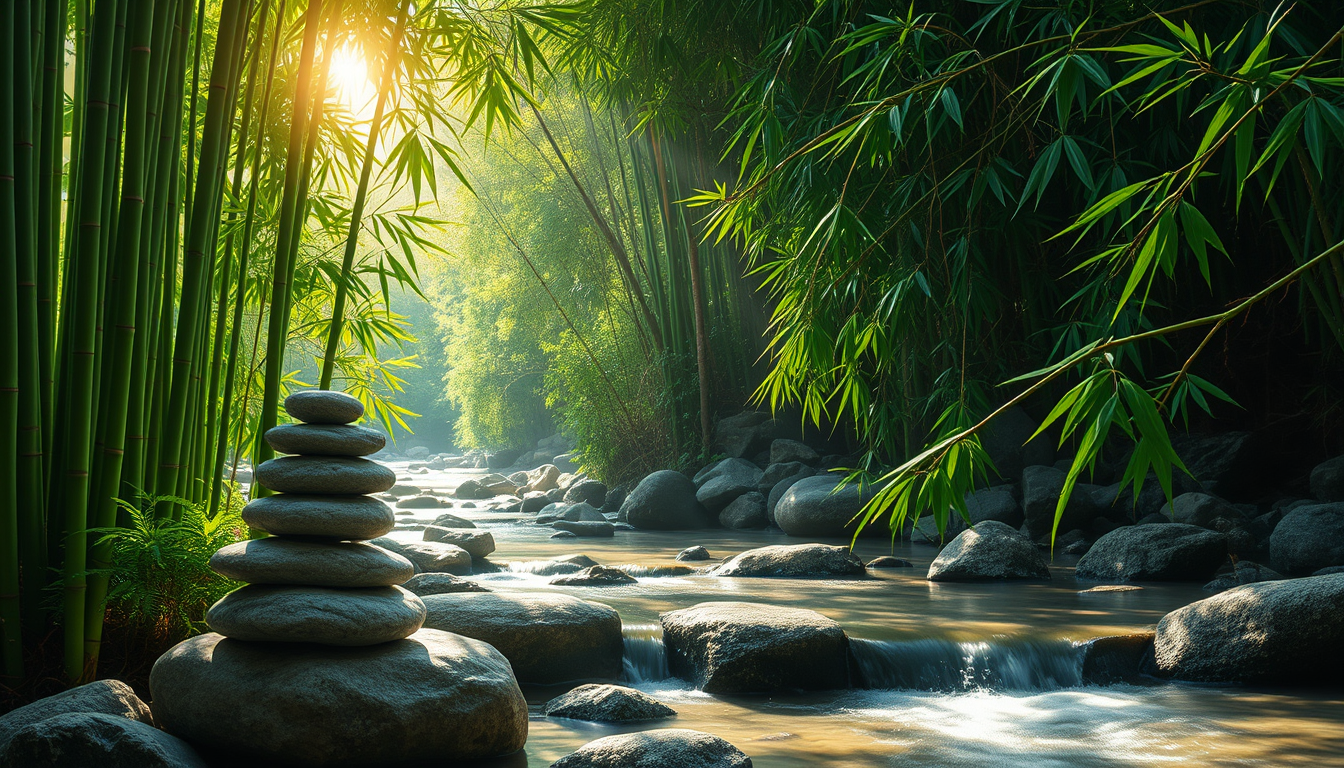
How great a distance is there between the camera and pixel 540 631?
3523mm

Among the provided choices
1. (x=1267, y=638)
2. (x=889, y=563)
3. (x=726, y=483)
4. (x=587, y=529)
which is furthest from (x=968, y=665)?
(x=726, y=483)

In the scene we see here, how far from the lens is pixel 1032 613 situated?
4.30 m

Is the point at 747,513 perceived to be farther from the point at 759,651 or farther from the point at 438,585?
the point at 759,651

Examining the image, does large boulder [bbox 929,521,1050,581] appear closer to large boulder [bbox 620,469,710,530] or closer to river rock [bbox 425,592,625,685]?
river rock [bbox 425,592,625,685]

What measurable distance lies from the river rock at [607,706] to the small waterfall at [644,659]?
592 millimetres

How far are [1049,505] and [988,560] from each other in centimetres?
125

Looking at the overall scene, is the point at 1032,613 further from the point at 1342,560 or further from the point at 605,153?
the point at 605,153

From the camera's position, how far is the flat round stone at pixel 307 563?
2273 mm

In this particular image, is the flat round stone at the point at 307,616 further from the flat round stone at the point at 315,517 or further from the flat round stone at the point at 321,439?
the flat round stone at the point at 321,439

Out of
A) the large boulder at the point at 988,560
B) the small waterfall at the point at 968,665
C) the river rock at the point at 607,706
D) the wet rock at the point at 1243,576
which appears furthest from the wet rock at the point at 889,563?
the river rock at the point at 607,706

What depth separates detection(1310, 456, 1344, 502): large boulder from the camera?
18.1 feet

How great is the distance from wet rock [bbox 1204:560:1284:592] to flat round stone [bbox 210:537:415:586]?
4314 mm

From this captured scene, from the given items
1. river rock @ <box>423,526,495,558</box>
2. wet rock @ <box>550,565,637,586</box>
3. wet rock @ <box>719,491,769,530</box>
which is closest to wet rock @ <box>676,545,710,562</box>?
wet rock @ <box>550,565,637,586</box>

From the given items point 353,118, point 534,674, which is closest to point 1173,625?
point 534,674
